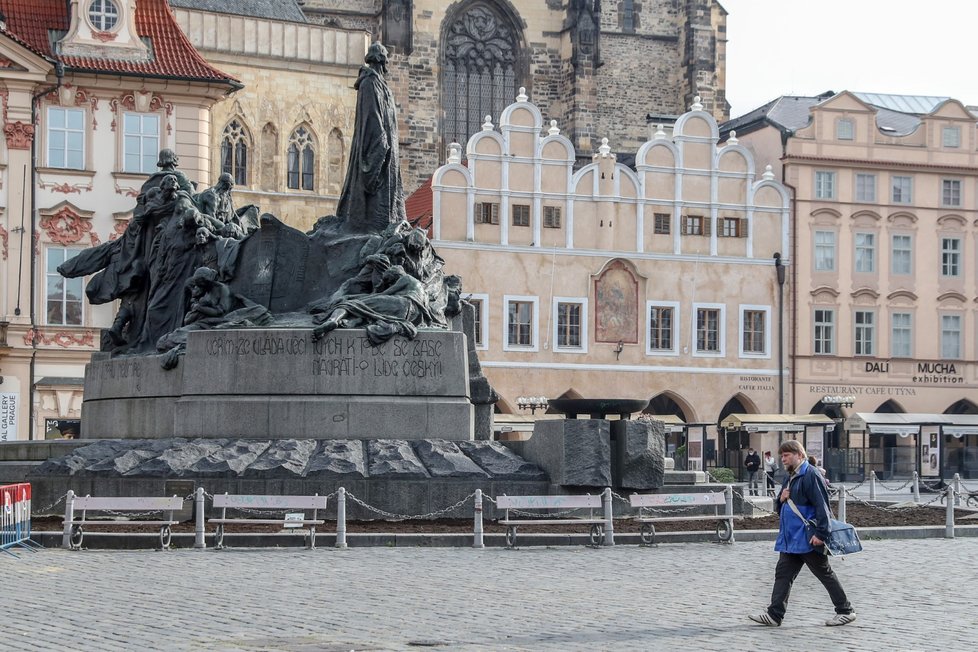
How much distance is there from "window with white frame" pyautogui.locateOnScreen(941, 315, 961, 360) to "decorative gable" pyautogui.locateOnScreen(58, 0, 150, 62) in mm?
28516

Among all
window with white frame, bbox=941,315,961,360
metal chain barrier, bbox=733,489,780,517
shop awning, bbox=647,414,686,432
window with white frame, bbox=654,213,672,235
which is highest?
window with white frame, bbox=654,213,672,235

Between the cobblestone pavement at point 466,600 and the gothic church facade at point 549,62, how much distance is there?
154ft

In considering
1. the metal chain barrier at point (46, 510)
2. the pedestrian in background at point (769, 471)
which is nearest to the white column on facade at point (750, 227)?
the pedestrian in background at point (769, 471)

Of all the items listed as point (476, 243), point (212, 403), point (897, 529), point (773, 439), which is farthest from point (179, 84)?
point (897, 529)

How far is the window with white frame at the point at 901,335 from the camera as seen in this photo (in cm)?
5903

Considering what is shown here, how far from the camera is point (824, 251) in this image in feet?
192

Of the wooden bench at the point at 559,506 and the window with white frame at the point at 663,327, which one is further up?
the window with white frame at the point at 663,327

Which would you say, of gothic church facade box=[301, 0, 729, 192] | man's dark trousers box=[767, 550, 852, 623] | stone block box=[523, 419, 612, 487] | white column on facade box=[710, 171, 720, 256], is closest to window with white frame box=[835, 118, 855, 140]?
white column on facade box=[710, 171, 720, 256]

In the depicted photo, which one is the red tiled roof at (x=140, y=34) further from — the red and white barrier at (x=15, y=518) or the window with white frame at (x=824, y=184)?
the red and white barrier at (x=15, y=518)

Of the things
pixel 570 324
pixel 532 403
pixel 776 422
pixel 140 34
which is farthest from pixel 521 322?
pixel 140 34

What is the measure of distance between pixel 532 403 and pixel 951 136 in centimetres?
1785

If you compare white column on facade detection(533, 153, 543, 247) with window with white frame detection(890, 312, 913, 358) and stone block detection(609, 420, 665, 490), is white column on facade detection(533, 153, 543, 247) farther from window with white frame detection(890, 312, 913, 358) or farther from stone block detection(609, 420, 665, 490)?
stone block detection(609, 420, 665, 490)

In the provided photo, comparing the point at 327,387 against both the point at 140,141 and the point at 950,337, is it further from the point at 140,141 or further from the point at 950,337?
the point at 950,337

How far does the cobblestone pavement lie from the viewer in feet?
37.1
